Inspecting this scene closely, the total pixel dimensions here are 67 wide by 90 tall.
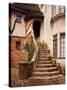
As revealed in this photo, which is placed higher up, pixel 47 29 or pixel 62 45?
pixel 47 29

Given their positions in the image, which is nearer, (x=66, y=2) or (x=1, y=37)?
(x=1, y=37)

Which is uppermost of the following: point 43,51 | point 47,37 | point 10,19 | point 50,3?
point 50,3

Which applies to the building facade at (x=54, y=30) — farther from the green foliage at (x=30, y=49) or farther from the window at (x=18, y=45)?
the window at (x=18, y=45)

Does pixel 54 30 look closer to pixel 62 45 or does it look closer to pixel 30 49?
pixel 62 45

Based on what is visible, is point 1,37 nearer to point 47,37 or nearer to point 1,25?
point 1,25

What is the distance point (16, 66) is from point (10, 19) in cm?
49

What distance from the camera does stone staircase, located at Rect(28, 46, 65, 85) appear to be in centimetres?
223

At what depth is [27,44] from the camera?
221 centimetres

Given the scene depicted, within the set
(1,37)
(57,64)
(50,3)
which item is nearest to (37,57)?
(57,64)

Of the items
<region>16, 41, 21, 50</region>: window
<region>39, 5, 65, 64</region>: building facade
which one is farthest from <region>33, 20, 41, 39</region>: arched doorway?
<region>16, 41, 21, 50</region>: window

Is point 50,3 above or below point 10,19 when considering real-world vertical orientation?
above

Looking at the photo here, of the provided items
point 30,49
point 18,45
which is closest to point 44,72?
point 30,49

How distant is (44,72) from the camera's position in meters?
2.26

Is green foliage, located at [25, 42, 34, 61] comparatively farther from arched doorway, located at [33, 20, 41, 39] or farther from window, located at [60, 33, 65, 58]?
window, located at [60, 33, 65, 58]
